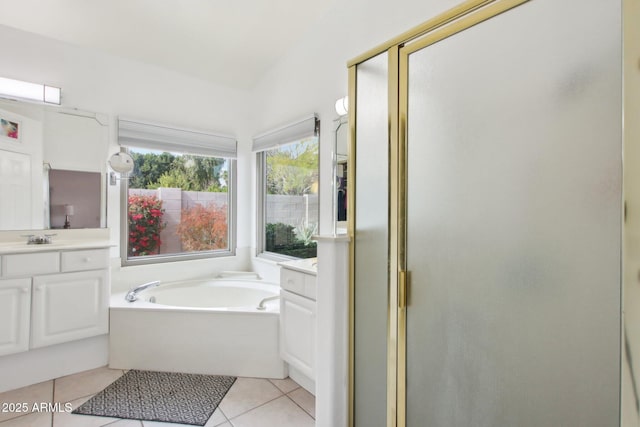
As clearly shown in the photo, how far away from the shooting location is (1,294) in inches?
78.3

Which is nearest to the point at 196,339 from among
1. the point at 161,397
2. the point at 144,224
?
the point at 161,397

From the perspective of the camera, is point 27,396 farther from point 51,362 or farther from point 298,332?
point 298,332

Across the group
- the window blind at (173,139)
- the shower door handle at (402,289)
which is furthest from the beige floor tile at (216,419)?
the window blind at (173,139)

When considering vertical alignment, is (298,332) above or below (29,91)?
below

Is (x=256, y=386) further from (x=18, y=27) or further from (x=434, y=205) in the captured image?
(x=18, y=27)

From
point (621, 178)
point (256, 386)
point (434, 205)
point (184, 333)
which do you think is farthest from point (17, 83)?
point (621, 178)

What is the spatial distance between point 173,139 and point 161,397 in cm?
225

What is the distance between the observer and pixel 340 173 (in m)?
2.44

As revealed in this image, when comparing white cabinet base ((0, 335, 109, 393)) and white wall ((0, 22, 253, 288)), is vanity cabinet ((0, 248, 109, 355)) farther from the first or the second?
white wall ((0, 22, 253, 288))

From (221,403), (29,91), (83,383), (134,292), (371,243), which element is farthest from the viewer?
(134,292)

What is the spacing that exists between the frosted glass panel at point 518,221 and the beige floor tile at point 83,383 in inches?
84.2

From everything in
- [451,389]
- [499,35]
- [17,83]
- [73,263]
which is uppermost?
[17,83]

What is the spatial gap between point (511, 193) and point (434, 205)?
249 millimetres

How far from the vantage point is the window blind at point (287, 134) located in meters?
2.68
